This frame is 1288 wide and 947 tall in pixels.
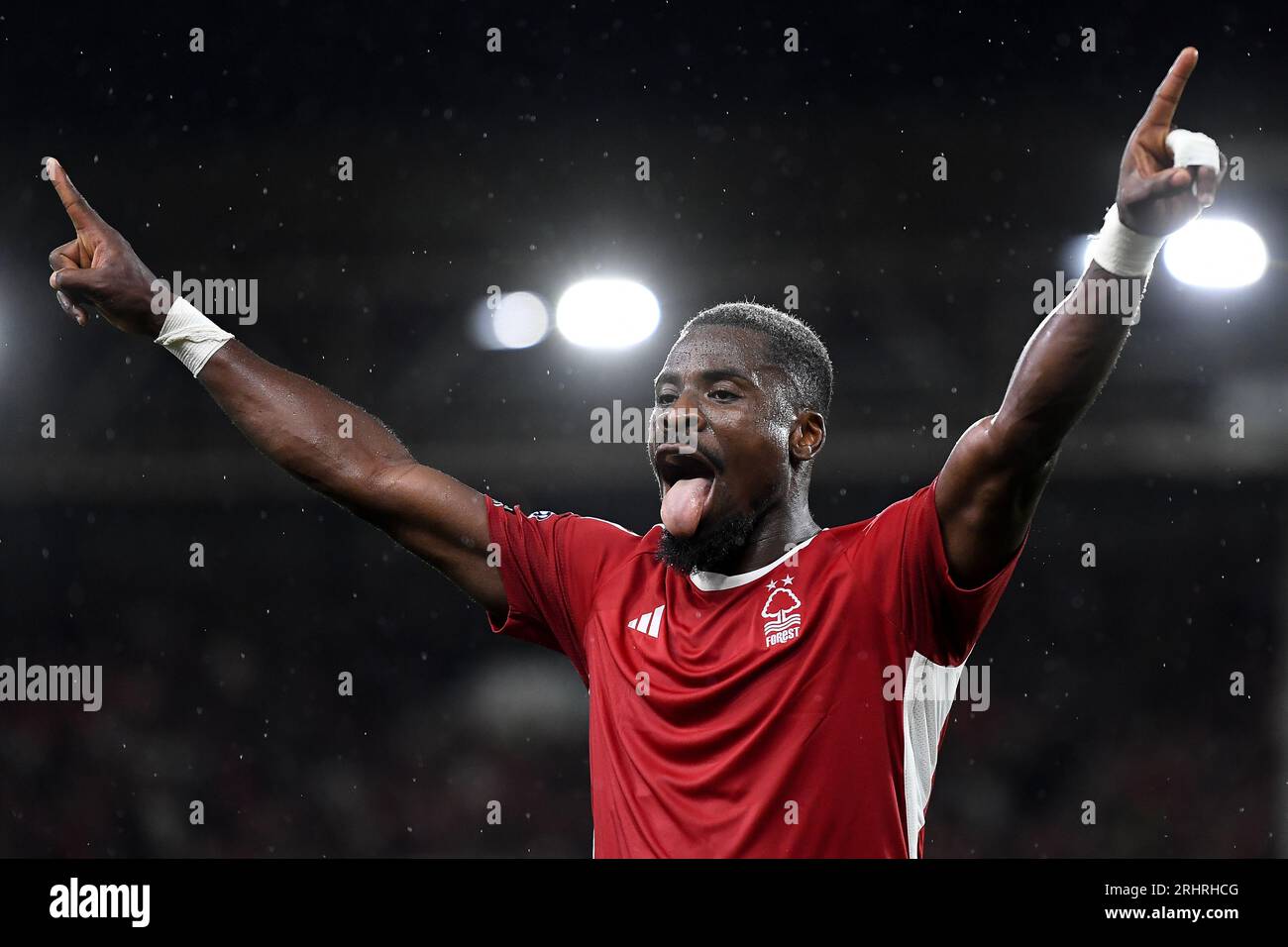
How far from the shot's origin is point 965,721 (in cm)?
637

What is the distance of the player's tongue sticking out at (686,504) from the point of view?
2053 mm

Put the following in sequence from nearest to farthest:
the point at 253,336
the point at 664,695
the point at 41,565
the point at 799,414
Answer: the point at 664,695 < the point at 799,414 < the point at 253,336 < the point at 41,565

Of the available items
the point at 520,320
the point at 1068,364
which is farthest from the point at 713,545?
the point at 520,320

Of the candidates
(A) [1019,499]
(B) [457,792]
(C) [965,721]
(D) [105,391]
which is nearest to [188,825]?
(B) [457,792]

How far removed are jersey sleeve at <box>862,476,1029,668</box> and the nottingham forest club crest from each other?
123 millimetres

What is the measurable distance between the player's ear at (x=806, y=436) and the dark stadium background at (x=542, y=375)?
2990 millimetres

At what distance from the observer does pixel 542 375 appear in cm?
617

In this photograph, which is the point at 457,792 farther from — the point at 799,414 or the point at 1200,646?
the point at 799,414

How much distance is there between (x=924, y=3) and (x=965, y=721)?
3.40m

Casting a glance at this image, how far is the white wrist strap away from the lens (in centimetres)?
164

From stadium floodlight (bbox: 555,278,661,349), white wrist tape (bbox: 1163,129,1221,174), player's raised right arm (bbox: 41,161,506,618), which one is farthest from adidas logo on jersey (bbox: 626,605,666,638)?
stadium floodlight (bbox: 555,278,661,349)

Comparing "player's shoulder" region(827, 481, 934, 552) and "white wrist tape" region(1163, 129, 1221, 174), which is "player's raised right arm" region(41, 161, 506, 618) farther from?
"white wrist tape" region(1163, 129, 1221, 174)

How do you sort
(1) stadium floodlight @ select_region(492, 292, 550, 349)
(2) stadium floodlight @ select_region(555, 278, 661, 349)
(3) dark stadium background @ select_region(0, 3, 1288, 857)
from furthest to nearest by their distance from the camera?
(1) stadium floodlight @ select_region(492, 292, 550, 349), (2) stadium floodlight @ select_region(555, 278, 661, 349), (3) dark stadium background @ select_region(0, 3, 1288, 857)

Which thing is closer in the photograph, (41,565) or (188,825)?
(188,825)
